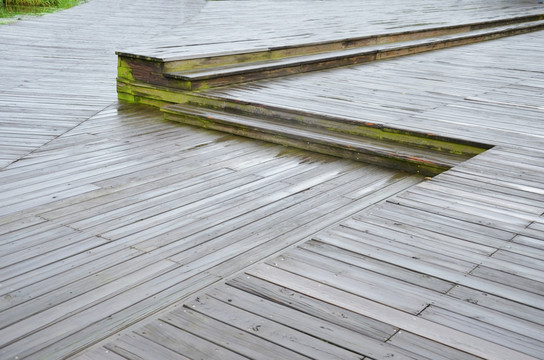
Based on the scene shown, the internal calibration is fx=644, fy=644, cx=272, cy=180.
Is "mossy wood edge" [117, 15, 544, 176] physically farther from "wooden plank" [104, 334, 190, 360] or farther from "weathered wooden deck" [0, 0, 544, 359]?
"wooden plank" [104, 334, 190, 360]

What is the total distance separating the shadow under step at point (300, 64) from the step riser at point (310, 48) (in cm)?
6

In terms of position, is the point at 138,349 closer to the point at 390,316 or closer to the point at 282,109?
the point at 390,316

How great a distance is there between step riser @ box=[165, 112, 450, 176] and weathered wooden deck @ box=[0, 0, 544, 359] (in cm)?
6

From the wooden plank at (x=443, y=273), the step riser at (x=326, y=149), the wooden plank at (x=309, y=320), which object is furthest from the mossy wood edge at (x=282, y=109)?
the wooden plank at (x=309, y=320)

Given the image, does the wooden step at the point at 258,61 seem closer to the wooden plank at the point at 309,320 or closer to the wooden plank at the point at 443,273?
the wooden plank at the point at 443,273

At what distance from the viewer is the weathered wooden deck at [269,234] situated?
5.41 ft

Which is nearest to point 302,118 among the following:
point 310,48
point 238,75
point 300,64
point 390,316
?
point 238,75

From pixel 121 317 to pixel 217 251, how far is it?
55 cm

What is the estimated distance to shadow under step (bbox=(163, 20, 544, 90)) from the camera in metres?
4.51

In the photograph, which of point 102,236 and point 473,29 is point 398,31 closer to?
point 473,29

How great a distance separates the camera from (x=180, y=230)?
101 inches

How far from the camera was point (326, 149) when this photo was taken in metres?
3.62

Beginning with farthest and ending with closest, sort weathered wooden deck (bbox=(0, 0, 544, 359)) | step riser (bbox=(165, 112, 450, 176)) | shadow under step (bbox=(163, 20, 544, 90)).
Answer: shadow under step (bbox=(163, 20, 544, 90))
step riser (bbox=(165, 112, 450, 176))
weathered wooden deck (bbox=(0, 0, 544, 359))

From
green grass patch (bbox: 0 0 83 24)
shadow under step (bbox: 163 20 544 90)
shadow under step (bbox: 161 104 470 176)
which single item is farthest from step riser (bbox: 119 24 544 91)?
green grass patch (bbox: 0 0 83 24)
